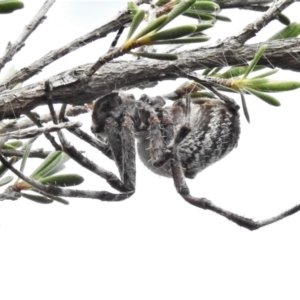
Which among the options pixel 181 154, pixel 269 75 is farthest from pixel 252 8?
pixel 181 154

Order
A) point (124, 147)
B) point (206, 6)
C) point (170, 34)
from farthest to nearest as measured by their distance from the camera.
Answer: point (124, 147), point (206, 6), point (170, 34)

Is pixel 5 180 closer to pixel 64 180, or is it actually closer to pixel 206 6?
pixel 64 180

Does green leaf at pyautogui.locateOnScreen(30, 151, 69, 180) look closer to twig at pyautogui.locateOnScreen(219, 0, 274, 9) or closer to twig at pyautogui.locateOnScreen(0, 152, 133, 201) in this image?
twig at pyautogui.locateOnScreen(0, 152, 133, 201)

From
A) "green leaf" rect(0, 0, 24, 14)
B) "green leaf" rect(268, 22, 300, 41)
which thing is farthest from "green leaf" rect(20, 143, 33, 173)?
"green leaf" rect(268, 22, 300, 41)

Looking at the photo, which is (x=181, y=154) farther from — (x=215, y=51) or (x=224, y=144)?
(x=215, y=51)

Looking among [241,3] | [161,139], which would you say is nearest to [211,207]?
[161,139]
